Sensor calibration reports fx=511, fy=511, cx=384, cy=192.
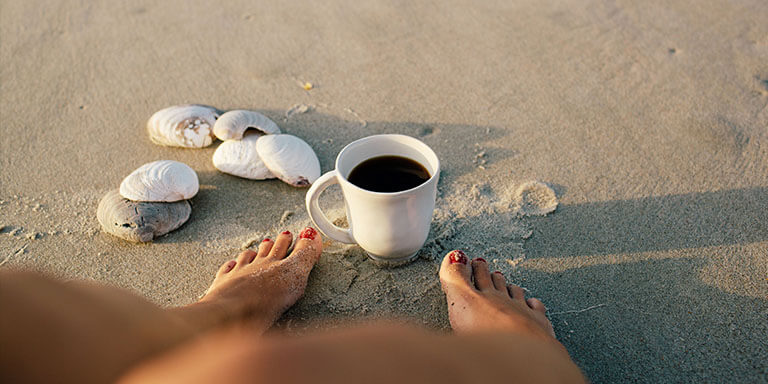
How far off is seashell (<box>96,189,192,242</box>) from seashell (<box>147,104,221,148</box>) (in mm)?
442

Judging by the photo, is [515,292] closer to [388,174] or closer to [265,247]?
[388,174]

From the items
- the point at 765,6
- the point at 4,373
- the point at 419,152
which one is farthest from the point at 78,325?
the point at 765,6

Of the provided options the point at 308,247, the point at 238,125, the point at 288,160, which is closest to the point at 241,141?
the point at 238,125

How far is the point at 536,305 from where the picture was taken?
1.57 meters

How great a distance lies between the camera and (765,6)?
9.79ft

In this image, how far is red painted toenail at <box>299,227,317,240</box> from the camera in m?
1.80

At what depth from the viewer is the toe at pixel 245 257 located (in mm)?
1771

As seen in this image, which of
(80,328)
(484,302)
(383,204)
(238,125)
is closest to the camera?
(80,328)

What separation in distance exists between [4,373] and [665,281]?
1.75 metres

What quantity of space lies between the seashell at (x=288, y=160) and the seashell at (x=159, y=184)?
0.30 m

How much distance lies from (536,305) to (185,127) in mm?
1651

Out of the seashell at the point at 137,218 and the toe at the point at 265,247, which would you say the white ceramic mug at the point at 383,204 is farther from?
the seashell at the point at 137,218

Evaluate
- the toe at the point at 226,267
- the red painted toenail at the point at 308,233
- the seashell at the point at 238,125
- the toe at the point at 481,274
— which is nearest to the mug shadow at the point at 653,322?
the toe at the point at 481,274

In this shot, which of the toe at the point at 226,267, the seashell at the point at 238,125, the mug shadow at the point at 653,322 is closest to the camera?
the mug shadow at the point at 653,322
